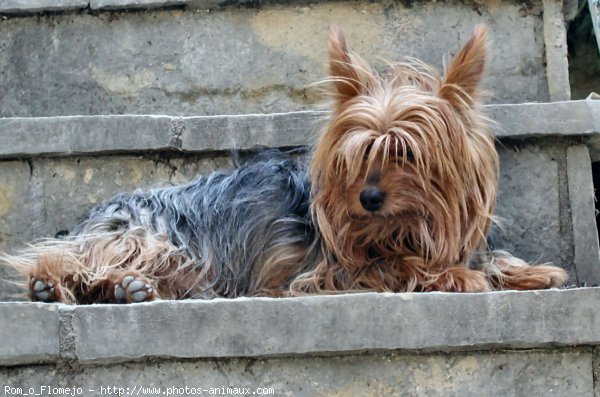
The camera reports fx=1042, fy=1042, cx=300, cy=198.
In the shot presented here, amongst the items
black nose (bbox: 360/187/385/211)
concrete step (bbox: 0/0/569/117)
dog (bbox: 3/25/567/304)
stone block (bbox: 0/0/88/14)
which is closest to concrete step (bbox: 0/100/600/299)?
dog (bbox: 3/25/567/304)

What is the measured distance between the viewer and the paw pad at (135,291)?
3.91m

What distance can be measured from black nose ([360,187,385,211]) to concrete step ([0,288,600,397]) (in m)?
0.64

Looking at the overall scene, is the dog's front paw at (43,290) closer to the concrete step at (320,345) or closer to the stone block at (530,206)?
the concrete step at (320,345)

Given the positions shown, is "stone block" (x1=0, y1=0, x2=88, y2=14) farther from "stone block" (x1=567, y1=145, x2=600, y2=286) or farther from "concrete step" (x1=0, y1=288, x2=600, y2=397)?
"stone block" (x1=567, y1=145, x2=600, y2=286)

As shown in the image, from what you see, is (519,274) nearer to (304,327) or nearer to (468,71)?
(468,71)

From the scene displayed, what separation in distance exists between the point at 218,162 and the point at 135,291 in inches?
40.8

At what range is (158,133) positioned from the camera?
4648 millimetres

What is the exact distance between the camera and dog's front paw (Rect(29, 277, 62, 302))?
393cm

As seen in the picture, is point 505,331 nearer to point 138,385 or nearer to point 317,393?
point 317,393

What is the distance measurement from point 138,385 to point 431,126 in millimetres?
1531

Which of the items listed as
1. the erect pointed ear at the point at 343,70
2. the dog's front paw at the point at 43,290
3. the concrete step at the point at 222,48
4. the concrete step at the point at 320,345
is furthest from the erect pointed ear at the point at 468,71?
the dog's front paw at the point at 43,290

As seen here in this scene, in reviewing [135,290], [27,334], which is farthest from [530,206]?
[27,334]

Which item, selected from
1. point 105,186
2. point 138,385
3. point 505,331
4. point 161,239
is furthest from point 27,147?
point 505,331

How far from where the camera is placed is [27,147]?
463 cm
